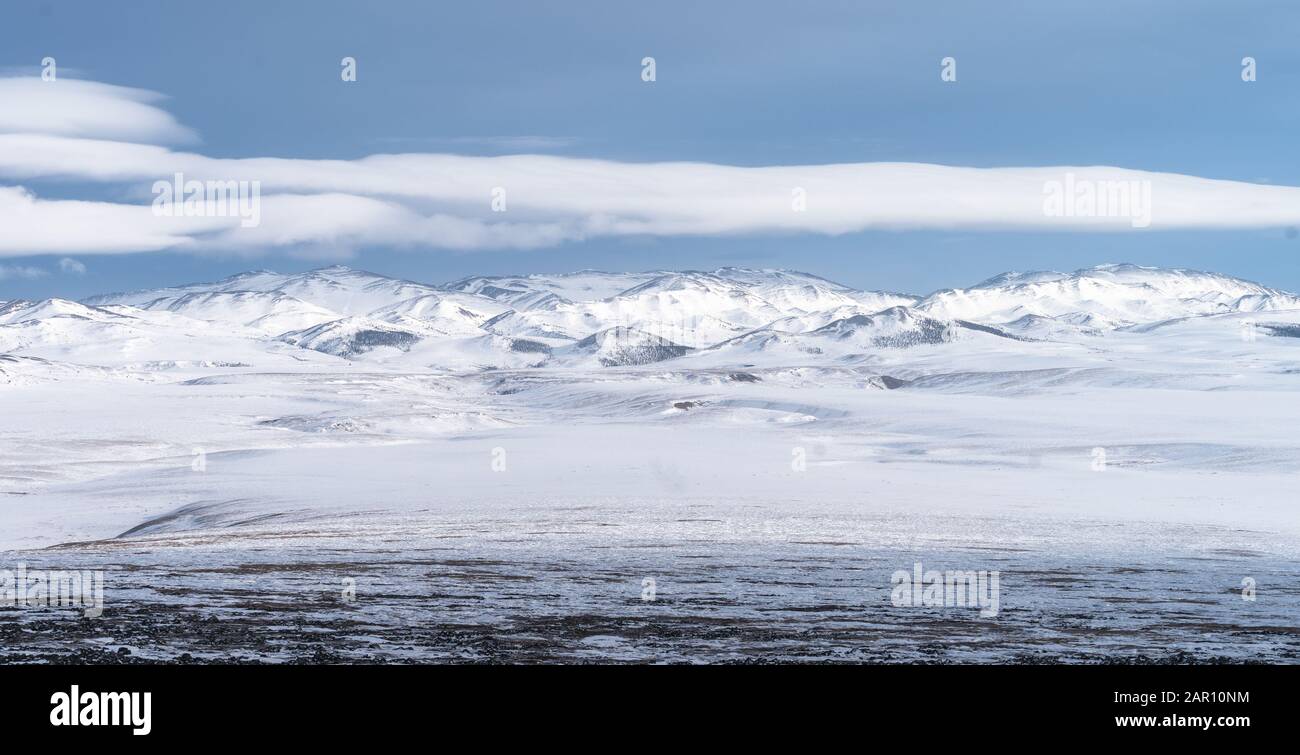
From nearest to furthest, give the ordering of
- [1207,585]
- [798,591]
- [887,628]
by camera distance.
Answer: [887,628] < [798,591] < [1207,585]

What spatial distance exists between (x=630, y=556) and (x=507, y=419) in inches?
2861

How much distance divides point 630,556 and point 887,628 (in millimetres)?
7991

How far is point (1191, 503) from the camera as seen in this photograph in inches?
1382

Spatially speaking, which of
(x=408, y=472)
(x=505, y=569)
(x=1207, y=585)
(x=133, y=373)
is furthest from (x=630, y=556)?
(x=133, y=373)

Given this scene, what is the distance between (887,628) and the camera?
14.5 metres

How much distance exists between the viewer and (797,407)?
93.6 m

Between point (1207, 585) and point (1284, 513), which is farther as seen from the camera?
point (1284, 513)
